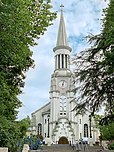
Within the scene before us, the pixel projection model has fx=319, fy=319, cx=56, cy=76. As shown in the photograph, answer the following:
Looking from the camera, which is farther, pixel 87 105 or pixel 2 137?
pixel 2 137

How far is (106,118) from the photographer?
49.8 ft

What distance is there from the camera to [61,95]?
66.8 metres

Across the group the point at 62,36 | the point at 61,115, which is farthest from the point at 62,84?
the point at 62,36

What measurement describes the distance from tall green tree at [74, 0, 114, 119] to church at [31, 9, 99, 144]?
43.4m

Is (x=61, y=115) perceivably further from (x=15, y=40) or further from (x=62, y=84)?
(x=15, y=40)

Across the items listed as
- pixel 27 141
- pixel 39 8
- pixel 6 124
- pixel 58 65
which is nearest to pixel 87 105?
pixel 6 124

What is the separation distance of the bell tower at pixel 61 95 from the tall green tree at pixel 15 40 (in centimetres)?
4018

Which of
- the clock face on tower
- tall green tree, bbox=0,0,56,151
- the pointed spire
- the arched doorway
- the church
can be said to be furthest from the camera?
the pointed spire

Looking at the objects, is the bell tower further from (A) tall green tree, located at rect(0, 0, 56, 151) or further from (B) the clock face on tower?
(A) tall green tree, located at rect(0, 0, 56, 151)

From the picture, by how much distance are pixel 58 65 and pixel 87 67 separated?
2197 inches

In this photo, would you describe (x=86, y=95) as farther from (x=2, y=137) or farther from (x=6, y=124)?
(x=2, y=137)

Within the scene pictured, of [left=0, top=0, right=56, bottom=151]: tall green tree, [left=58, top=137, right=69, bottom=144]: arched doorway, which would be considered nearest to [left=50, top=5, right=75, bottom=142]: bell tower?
[left=58, top=137, right=69, bottom=144]: arched doorway

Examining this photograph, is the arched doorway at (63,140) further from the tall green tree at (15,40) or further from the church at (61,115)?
the tall green tree at (15,40)

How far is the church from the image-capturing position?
203 feet
